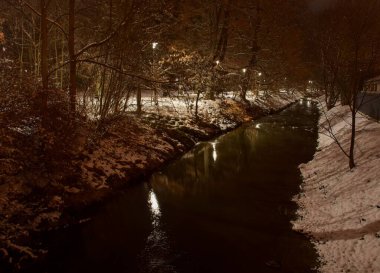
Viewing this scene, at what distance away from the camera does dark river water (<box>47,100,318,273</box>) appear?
9188mm

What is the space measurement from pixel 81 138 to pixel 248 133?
54.7ft

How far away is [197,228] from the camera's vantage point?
11.1 metres

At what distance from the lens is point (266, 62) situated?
133ft

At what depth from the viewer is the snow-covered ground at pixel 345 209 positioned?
877 cm

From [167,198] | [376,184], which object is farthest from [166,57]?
[376,184]

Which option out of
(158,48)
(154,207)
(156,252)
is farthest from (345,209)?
(158,48)

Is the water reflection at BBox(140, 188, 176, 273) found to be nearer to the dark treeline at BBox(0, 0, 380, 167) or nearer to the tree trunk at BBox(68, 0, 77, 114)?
the dark treeline at BBox(0, 0, 380, 167)

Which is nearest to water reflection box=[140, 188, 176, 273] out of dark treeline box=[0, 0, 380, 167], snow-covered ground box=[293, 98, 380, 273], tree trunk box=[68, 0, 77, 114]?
snow-covered ground box=[293, 98, 380, 273]

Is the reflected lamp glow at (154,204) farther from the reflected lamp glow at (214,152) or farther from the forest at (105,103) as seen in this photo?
the reflected lamp glow at (214,152)

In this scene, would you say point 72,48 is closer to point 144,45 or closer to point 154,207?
point 144,45

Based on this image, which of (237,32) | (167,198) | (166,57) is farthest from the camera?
(237,32)

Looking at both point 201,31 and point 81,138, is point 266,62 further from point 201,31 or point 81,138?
point 81,138

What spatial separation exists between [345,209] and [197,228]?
14.9 feet

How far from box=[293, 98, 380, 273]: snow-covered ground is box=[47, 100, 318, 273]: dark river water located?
1.58ft
